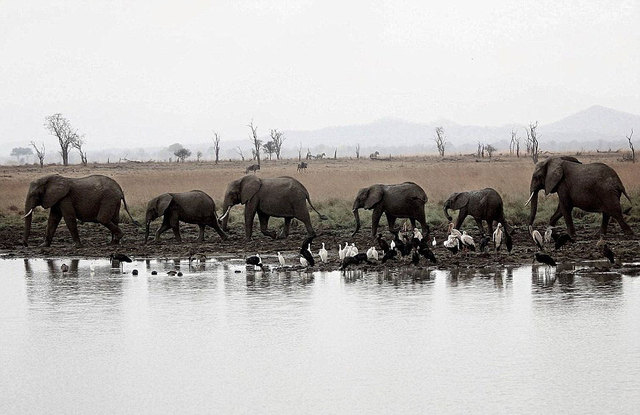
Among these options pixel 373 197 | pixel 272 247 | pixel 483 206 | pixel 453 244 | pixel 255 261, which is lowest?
pixel 272 247

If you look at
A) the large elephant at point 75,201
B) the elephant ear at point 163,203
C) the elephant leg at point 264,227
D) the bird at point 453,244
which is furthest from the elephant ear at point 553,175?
the large elephant at point 75,201

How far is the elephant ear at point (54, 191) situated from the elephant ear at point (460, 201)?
827cm

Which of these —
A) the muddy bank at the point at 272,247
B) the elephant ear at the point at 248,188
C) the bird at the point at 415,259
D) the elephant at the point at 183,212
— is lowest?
the muddy bank at the point at 272,247

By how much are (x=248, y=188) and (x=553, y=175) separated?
6.45m

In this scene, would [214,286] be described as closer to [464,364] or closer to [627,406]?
[464,364]

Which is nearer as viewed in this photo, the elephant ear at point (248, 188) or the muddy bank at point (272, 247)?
the muddy bank at point (272, 247)

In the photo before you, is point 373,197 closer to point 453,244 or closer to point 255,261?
point 453,244

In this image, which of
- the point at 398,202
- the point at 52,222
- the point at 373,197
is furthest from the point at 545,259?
the point at 52,222

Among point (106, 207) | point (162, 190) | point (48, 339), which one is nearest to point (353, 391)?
point (48, 339)

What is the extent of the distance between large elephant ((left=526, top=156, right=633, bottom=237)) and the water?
5735mm

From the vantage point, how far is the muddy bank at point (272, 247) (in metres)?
18.7

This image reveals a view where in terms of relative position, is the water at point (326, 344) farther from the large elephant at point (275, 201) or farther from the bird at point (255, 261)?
the large elephant at point (275, 201)

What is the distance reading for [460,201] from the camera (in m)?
23.6

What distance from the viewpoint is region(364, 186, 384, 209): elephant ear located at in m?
24.0
